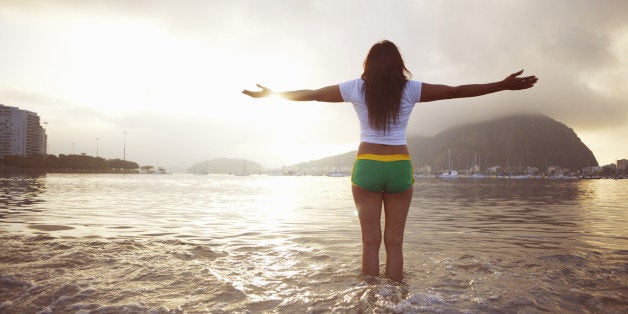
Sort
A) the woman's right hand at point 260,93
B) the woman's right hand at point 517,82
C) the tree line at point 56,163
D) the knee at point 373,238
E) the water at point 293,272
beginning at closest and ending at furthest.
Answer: the water at point 293,272, the woman's right hand at point 517,82, the knee at point 373,238, the woman's right hand at point 260,93, the tree line at point 56,163

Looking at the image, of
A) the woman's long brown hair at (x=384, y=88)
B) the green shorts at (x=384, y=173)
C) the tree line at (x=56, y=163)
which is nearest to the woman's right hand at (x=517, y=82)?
the woman's long brown hair at (x=384, y=88)

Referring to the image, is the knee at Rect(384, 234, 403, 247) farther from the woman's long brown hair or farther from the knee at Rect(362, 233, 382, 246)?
the woman's long brown hair

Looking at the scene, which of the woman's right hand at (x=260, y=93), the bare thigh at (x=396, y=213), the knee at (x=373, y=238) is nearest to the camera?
the bare thigh at (x=396, y=213)

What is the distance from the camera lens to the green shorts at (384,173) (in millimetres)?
3920

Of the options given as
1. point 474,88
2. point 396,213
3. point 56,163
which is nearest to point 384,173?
point 396,213

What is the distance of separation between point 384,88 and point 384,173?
956 millimetres

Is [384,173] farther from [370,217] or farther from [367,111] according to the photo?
[367,111]

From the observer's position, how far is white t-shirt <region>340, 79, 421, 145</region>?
3.98 m

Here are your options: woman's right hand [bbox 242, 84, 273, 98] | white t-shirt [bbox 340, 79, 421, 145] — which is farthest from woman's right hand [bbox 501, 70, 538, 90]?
woman's right hand [bbox 242, 84, 273, 98]

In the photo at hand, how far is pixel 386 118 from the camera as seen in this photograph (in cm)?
393

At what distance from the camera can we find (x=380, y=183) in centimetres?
396

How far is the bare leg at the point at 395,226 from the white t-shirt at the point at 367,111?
66 cm

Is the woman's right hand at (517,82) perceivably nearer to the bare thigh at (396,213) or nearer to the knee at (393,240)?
the bare thigh at (396,213)

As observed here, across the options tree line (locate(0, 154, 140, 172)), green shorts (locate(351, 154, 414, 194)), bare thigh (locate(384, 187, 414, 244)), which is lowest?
bare thigh (locate(384, 187, 414, 244))
